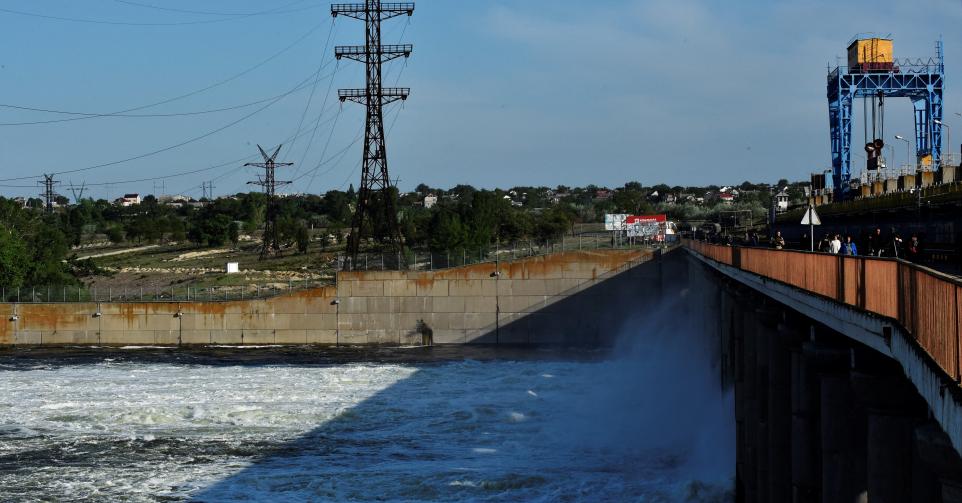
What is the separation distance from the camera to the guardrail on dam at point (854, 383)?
10727 mm

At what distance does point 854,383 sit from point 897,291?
5.98 ft

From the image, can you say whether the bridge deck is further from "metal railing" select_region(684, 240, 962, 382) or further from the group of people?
the group of people

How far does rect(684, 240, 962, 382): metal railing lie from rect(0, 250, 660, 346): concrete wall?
49.3 metres

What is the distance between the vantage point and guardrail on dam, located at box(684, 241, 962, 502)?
10.7m

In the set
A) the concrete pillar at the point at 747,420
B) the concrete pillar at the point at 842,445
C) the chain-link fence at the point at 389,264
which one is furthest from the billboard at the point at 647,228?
the concrete pillar at the point at 842,445

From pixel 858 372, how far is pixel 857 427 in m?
1.73

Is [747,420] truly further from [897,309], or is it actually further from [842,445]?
[897,309]

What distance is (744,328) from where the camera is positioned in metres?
31.9

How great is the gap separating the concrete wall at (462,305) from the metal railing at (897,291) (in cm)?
4927

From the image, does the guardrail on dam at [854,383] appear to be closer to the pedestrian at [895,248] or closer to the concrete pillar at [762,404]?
the concrete pillar at [762,404]

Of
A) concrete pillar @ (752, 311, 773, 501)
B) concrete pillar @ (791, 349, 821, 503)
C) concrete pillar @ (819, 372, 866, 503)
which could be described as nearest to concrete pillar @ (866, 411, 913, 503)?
concrete pillar @ (819, 372, 866, 503)

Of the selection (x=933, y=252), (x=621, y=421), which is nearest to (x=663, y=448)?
(x=621, y=421)

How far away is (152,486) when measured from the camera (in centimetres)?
3278

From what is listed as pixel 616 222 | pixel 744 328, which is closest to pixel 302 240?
pixel 616 222
